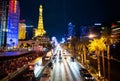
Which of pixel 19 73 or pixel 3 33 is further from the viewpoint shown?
pixel 3 33

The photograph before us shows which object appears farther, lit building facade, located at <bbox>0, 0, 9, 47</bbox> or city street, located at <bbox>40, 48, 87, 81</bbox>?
lit building facade, located at <bbox>0, 0, 9, 47</bbox>

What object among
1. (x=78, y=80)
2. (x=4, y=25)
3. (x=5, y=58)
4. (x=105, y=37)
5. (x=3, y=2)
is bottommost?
(x=78, y=80)

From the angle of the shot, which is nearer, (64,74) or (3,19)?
(64,74)

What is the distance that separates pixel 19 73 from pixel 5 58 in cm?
1027

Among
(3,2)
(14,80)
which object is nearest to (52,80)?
(14,80)

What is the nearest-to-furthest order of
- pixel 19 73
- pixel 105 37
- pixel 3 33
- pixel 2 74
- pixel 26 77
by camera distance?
pixel 2 74 < pixel 26 77 < pixel 19 73 < pixel 105 37 < pixel 3 33

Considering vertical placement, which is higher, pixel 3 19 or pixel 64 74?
pixel 3 19

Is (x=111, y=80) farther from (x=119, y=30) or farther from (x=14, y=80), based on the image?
(x=119, y=30)

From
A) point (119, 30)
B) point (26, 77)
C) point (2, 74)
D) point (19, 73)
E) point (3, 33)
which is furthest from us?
point (3, 33)

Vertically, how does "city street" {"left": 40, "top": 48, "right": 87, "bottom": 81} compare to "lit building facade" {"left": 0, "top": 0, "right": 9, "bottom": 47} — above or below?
below

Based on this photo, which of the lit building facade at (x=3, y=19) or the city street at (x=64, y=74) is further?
the lit building facade at (x=3, y=19)

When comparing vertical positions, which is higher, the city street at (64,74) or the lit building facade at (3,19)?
the lit building facade at (3,19)

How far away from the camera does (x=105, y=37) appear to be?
5866cm

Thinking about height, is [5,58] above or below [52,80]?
above
